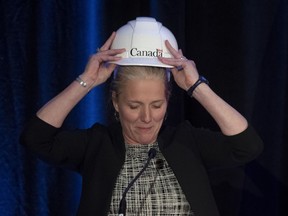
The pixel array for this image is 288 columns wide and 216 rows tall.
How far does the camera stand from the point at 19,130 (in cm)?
190

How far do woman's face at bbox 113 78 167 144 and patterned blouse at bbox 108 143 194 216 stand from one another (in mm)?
76

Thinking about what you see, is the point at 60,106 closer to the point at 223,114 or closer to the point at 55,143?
the point at 55,143

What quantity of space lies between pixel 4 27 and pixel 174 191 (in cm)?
101

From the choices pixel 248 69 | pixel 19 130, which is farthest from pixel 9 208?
pixel 248 69

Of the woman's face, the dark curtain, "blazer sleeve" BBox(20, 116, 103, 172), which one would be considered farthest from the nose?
the dark curtain

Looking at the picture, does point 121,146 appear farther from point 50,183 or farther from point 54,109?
point 50,183

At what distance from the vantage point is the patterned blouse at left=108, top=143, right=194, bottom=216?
131 centimetres

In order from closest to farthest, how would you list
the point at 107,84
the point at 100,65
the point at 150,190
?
the point at 150,190 → the point at 100,65 → the point at 107,84

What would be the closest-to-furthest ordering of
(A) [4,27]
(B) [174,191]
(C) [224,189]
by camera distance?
(B) [174,191], (A) [4,27], (C) [224,189]

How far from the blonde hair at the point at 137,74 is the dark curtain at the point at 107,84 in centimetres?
59

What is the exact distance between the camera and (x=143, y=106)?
53.1 inches

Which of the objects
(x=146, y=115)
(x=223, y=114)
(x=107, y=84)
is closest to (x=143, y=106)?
(x=146, y=115)

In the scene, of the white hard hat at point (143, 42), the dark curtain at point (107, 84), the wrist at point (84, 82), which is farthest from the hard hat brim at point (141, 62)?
the dark curtain at point (107, 84)

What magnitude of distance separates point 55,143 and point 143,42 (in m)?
0.41
